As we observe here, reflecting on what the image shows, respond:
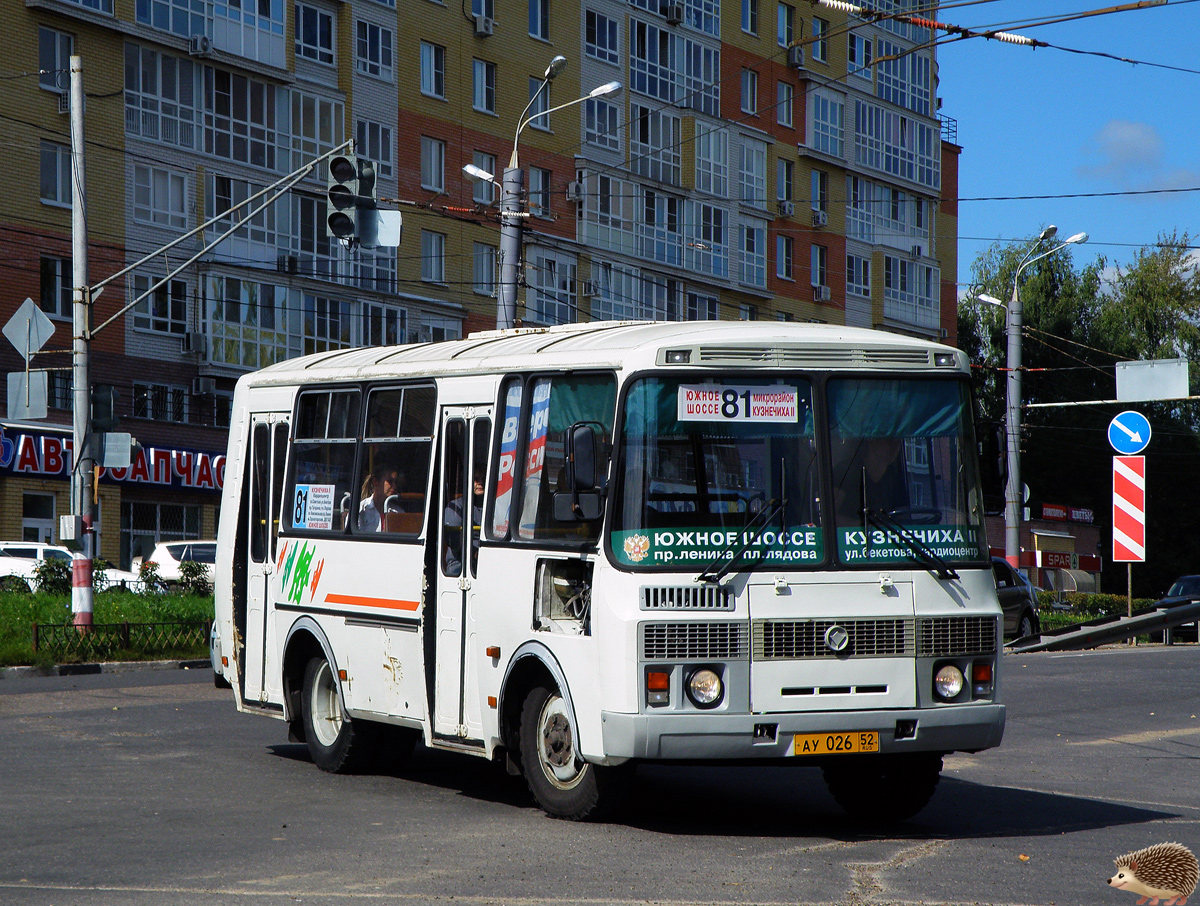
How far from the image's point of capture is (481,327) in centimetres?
5147

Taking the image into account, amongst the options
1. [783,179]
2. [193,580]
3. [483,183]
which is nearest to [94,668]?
[193,580]

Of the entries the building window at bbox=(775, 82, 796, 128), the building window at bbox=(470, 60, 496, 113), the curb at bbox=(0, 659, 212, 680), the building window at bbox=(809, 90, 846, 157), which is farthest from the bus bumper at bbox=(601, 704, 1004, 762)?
the building window at bbox=(809, 90, 846, 157)

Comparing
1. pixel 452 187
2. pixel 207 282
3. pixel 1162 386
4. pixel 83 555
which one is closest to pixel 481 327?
pixel 452 187

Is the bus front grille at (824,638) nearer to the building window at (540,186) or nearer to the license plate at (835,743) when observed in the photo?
the license plate at (835,743)

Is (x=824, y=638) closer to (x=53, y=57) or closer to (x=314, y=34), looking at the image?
(x=53, y=57)

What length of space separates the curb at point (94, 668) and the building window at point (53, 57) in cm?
2202

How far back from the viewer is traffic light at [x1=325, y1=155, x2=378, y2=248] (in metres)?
19.4

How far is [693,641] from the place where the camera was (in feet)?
28.9

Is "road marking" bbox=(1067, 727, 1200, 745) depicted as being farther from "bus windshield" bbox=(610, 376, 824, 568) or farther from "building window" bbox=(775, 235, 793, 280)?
"building window" bbox=(775, 235, 793, 280)

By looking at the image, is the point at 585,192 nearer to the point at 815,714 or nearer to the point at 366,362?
the point at 366,362

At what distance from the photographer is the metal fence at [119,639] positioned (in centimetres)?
2147

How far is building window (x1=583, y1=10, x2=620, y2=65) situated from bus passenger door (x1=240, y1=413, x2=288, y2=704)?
43.8 m

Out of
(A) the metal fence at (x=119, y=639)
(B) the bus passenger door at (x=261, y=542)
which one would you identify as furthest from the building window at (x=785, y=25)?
(B) the bus passenger door at (x=261, y=542)

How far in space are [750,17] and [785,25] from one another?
2.48 meters
